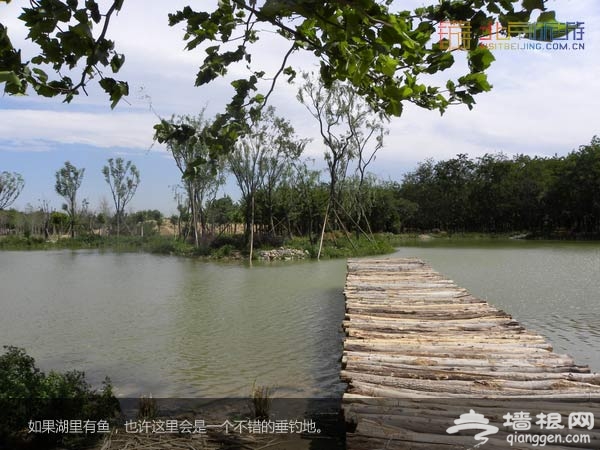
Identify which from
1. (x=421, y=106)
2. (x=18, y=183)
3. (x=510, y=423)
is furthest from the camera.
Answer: (x=18, y=183)

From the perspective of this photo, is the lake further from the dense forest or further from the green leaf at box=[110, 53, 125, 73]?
the dense forest

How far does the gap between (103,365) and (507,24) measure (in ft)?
15.3

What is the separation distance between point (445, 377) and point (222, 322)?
455 cm

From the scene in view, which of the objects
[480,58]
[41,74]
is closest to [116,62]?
[41,74]

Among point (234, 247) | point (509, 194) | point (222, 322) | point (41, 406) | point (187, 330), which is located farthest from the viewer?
point (509, 194)

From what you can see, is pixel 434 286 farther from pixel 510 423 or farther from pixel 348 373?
pixel 510 423

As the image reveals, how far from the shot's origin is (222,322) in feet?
23.1

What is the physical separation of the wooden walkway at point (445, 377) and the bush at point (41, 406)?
65.2 inches

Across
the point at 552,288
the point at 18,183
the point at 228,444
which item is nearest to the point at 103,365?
the point at 228,444

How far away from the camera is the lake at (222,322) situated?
185 inches

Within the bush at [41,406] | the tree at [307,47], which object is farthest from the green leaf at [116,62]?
the bush at [41,406]

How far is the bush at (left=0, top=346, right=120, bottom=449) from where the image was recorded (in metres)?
3.06

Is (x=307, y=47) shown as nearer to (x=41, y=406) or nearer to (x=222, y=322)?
(x=41, y=406)

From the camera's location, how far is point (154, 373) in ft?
15.7
